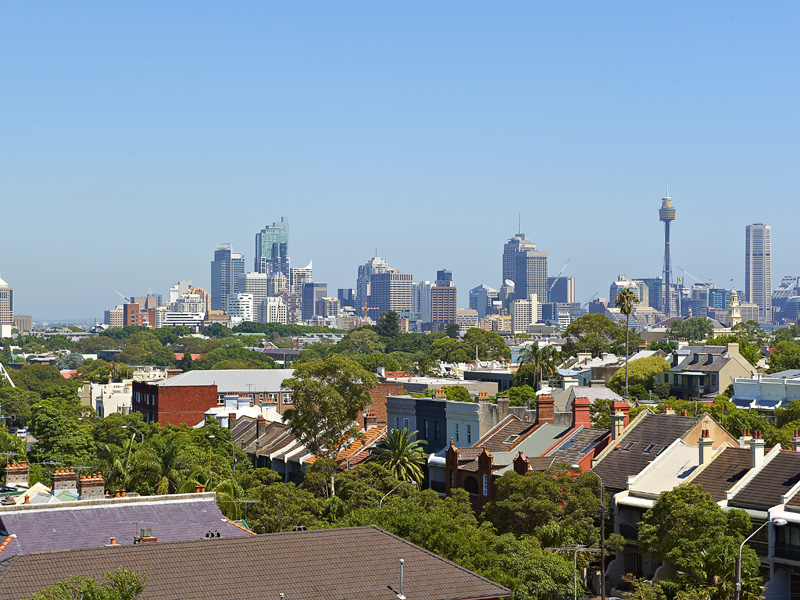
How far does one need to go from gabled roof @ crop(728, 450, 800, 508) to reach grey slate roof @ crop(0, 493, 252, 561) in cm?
2555

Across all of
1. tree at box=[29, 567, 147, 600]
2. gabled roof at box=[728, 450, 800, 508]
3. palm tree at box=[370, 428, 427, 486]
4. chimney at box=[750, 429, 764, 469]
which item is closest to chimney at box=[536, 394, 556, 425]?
palm tree at box=[370, 428, 427, 486]

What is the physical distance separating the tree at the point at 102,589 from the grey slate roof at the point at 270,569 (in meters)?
1.27

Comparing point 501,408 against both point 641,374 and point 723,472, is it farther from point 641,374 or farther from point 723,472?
point 641,374

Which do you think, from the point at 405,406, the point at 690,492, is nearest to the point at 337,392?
the point at 405,406

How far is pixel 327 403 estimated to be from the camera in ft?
294

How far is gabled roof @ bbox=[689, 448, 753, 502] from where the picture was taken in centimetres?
6056

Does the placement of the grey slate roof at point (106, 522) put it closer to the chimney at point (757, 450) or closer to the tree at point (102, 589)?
the tree at point (102, 589)

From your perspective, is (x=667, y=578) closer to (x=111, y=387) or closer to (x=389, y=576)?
(x=389, y=576)

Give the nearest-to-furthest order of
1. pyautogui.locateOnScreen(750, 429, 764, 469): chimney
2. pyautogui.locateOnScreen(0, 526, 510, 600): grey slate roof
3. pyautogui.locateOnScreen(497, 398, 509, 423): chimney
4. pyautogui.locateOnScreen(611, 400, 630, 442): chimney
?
pyautogui.locateOnScreen(0, 526, 510, 600): grey slate roof, pyautogui.locateOnScreen(750, 429, 764, 469): chimney, pyautogui.locateOnScreen(611, 400, 630, 442): chimney, pyautogui.locateOnScreen(497, 398, 509, 423): chimney

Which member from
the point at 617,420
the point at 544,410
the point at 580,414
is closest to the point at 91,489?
the point at 617,420

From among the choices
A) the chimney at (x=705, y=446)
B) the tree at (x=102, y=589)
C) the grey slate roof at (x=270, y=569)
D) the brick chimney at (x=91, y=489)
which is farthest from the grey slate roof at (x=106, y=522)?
the chimney at (x=705, y=446)

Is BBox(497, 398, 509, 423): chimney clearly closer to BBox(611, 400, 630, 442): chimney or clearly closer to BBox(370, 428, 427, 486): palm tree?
BBox(370, 428, 427, 486): palm tree

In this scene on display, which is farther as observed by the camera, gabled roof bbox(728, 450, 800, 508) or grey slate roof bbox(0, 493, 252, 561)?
gabled roof bbox(728, 450, 800, 508)

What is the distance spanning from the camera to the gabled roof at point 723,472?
6056cm
